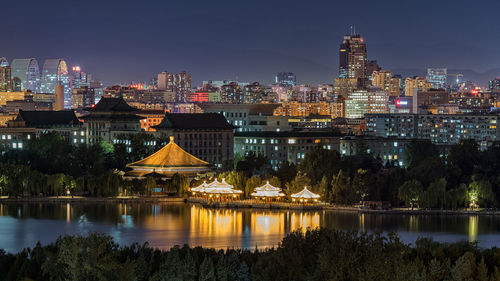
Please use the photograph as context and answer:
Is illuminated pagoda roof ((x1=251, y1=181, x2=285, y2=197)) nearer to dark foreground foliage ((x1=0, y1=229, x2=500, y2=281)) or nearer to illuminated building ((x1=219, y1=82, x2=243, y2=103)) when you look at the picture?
dark foreground foliage ((x1=0, y1=229, x2=500, y2=281))

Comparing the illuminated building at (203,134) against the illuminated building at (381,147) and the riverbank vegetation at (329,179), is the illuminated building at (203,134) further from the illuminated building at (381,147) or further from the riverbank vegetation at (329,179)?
the illuminated building at (381,147)

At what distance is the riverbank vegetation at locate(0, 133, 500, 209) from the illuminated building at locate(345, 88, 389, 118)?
80545 mm

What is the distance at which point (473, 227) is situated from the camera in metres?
42.8

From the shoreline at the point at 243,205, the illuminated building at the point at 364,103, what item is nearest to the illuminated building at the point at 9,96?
the illuminated building at the point at 364,103

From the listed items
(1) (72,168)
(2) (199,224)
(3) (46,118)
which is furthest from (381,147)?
(2) (199,224)

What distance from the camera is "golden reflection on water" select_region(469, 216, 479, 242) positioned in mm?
39656

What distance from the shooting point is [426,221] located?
44.7m

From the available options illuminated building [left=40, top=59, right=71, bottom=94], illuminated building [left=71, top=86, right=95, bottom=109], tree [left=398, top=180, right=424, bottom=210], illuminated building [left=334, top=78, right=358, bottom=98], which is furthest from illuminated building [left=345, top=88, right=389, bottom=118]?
tree [left=398, top=180, right=424, bottom=210]

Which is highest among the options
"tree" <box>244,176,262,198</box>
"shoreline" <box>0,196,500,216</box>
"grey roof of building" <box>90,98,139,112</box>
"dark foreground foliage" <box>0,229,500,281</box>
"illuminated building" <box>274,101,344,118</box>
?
"illuminated building" <box>274,101,344,118</box>

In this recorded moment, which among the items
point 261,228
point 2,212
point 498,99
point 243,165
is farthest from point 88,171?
point 498,99

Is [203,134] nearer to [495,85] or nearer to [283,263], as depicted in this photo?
[283,263]

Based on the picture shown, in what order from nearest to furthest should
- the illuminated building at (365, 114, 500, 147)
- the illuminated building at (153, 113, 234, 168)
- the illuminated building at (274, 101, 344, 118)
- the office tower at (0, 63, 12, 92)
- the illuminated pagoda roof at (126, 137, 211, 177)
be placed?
the illuminated pagoda roof at (126, 137, 211, 177) → the illuminated building at (153, 113, 234, 168) → the illuminated building at (365, 114, 500, 147) → the illuminated building at (274, 101, 344, 118) → the office tower at (0, 63, 12, 92)

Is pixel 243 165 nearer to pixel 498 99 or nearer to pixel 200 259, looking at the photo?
pixel 200 259

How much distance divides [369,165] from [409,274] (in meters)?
33.7
